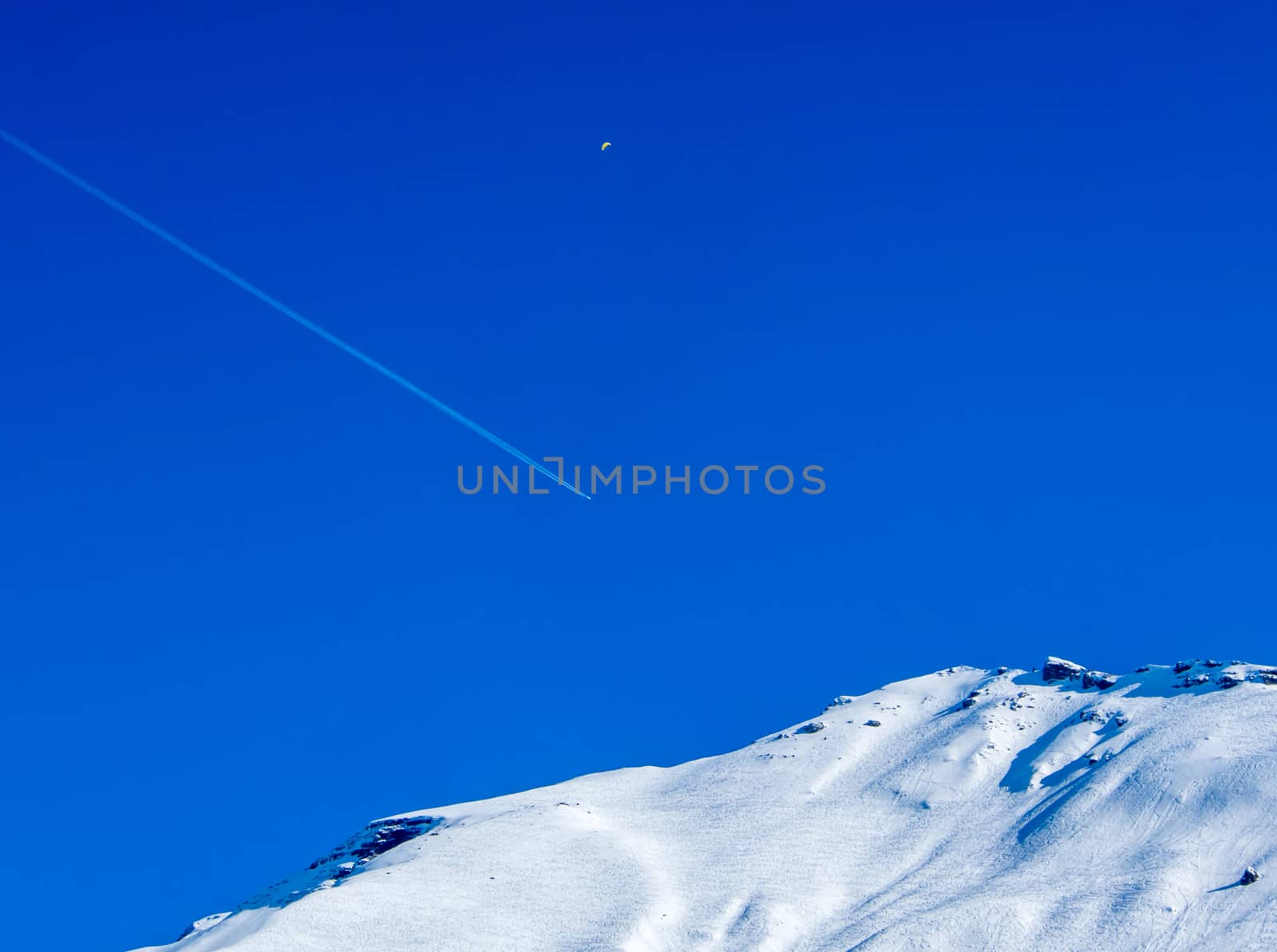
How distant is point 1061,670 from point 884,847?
166 ft

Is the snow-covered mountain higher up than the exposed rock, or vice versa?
the exposed rock

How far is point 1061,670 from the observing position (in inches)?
5866

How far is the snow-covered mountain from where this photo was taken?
8925 centimetres

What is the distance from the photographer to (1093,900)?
89.1 m

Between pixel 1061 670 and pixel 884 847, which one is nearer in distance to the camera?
pixel 884 847

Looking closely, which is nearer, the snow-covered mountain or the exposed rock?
the snow-covered mountain

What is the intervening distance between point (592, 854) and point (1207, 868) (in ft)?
169

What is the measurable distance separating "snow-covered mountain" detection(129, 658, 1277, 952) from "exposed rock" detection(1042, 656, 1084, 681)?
2004 mm

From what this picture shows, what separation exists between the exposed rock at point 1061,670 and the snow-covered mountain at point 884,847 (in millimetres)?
2004

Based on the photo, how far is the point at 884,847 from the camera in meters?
109

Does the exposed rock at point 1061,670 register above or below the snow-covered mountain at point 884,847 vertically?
above

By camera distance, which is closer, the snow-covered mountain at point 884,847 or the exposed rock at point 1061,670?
the snow-covered mountain at point 884,847

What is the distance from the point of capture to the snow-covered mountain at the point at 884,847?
89.2 meters

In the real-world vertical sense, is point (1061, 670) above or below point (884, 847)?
above
